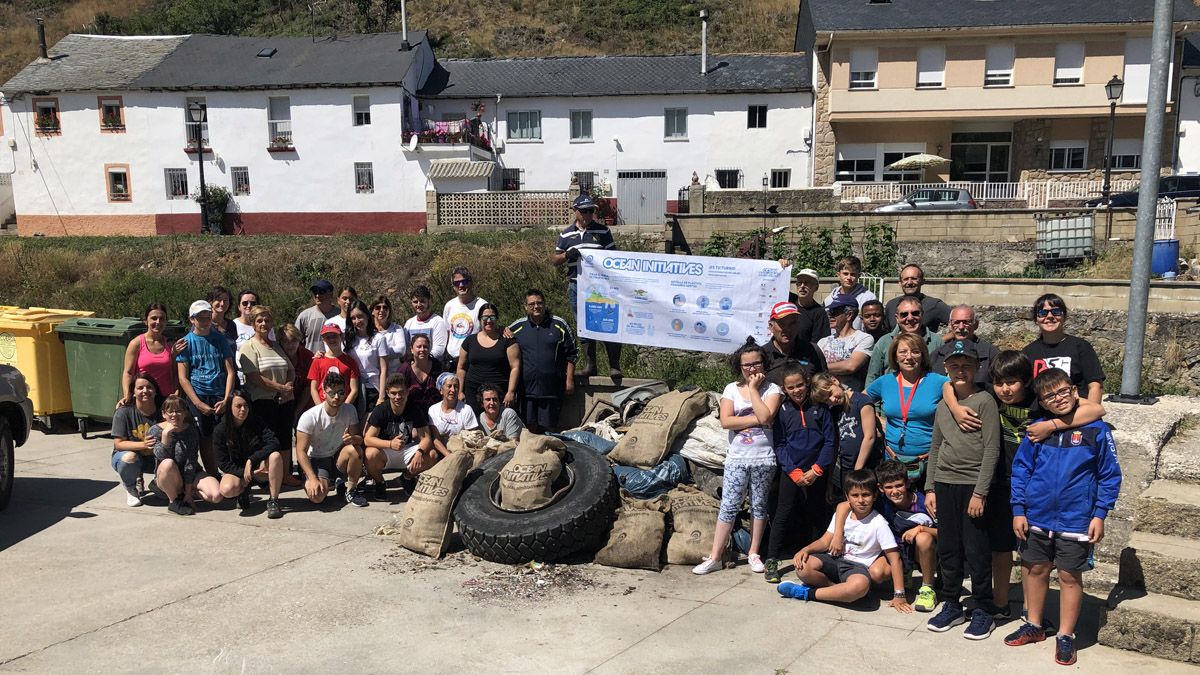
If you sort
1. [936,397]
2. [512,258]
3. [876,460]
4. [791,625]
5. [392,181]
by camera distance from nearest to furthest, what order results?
1. [791,625]
2. [936,397]
3. [876,460]
4. [512,258]
5. [392,181]

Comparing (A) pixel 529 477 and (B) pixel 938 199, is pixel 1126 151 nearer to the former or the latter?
(B) pixel 938 199

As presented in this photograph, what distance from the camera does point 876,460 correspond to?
6.25 m

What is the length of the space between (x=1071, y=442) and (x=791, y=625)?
1976mm

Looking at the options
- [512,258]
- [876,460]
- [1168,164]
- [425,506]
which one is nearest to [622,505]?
[425,506]

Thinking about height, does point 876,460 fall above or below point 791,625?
above

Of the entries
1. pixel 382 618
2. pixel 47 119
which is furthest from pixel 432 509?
pixel 47 119

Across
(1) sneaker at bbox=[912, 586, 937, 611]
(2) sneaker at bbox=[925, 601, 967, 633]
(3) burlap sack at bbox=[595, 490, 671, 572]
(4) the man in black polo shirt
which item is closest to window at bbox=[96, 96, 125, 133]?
(4) the man in black polo shirt

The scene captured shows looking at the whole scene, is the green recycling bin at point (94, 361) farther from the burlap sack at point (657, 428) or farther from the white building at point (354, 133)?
the white building at point (354, 133)

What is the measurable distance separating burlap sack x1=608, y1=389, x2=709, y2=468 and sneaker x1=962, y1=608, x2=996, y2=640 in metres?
2.89

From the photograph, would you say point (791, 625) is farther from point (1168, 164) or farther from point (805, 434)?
point (1168, 164)

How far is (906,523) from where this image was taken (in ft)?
19.4

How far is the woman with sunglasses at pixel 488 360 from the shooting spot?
8703mm

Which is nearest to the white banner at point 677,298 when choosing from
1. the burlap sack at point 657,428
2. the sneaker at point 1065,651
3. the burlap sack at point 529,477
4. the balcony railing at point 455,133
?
the burlap sack at point 657,428

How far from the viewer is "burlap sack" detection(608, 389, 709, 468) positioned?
7531mm
